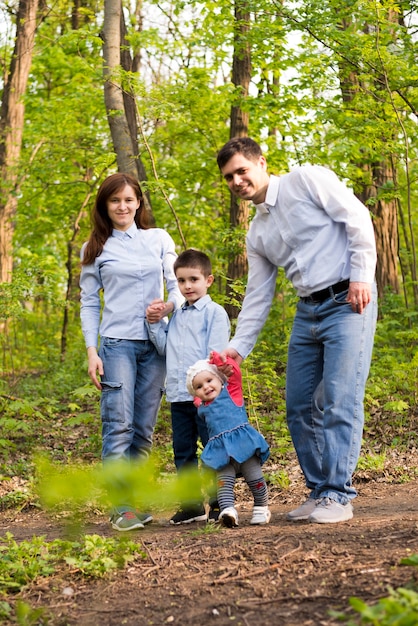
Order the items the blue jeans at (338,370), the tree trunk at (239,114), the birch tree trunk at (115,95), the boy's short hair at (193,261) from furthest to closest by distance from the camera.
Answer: the tree trunk at (239,114)
the birch tree trunk at (115,95)
the boy's short hair at (193,261)
the blue jeans at (338,370)

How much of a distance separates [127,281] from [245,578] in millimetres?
2185

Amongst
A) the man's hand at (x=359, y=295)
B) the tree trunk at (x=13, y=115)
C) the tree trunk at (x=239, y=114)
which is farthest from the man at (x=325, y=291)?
the tree trunk at (x=13, y=115)

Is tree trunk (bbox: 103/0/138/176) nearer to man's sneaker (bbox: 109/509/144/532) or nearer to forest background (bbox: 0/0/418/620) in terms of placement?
forest background (bbox: 0/0/418/620)

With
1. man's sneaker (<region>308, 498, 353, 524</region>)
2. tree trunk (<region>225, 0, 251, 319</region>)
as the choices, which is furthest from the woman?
tree trunk (<region>225, 0, 251, 319</region>)

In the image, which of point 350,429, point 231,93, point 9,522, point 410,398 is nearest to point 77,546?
point 350,429

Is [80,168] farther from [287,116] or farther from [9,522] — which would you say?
[9,522]

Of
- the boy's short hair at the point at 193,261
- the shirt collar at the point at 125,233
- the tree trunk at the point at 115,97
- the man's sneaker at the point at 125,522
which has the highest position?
the tree trunk at the point at 115,97

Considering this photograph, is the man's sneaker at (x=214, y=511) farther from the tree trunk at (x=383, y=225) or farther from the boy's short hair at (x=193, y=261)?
the tree trunk at (x=383, y=225)

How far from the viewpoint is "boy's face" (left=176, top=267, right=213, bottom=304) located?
4.71m

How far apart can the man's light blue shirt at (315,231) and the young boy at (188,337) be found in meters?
0.30

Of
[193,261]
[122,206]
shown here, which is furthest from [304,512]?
[122,206]

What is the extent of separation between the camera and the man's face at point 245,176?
420 cm

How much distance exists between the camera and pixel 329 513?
4.07 metres

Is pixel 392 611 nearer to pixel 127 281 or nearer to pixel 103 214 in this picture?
pixel 127 281
